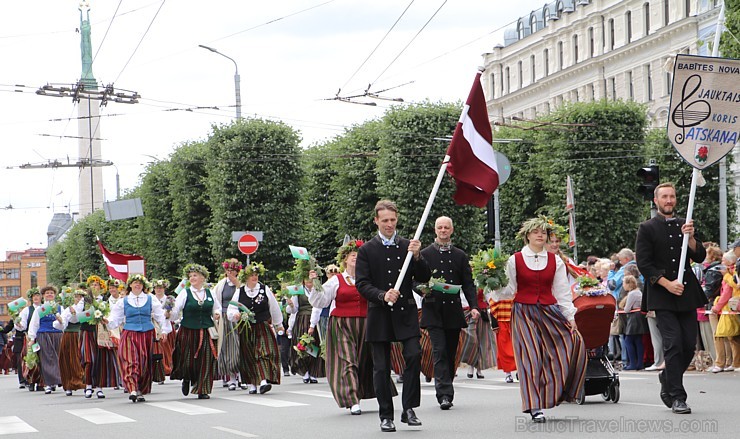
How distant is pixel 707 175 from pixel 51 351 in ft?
103

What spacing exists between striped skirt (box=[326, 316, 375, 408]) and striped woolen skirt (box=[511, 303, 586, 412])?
225 centimetres

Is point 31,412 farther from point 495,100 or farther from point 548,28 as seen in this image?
point 495,100

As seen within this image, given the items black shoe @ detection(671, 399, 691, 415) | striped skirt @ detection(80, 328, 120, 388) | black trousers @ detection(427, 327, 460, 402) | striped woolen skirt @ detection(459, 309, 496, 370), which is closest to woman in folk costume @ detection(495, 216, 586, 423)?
black shoe @ detection(671, 399, 691, 415)

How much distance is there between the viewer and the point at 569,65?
75.4 metres

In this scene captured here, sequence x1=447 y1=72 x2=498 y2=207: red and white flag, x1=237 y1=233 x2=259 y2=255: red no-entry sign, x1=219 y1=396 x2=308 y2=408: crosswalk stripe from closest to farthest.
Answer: x1=447 y1=72 x2=498 y2=207: red and white flag → x1=219 y1=396 x2=308 y2=408: crosswalk stripe → x1=237 y1=233 x2=259 y2=255: red no-entry sign

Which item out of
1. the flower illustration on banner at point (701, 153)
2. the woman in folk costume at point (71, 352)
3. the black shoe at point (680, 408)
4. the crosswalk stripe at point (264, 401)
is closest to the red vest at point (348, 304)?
the crosswalk stripe at point (264, 401)

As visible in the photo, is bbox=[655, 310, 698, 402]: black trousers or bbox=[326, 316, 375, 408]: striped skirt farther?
bbox=[326, 316, 375, 408]: striped skirt

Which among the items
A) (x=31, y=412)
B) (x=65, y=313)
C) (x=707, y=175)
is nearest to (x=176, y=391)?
(x=65, y=313)

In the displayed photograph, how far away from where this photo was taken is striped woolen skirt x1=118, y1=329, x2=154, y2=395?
17.5m

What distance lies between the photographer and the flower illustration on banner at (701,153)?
39.4ft

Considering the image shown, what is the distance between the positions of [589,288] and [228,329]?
23.4 ft

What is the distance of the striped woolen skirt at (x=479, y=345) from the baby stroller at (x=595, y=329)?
5.38m

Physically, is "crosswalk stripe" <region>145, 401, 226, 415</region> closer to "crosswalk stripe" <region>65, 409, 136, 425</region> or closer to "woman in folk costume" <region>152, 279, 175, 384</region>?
"crosswalk stripe" <region>65, 409, 136, 425</region>

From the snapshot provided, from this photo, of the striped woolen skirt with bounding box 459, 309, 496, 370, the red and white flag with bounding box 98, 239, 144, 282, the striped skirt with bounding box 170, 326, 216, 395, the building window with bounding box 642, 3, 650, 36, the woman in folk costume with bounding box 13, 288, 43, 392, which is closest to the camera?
the striped skirt with bounding box 170, 326, 216, 395
